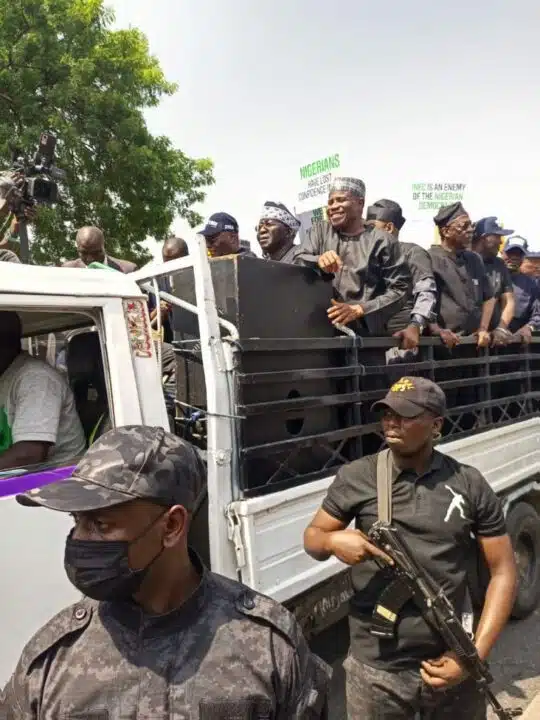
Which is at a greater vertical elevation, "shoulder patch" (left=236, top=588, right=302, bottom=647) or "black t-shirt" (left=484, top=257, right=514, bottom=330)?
"black t-shirt" (left=484, top=257, right=514, bottom=330)

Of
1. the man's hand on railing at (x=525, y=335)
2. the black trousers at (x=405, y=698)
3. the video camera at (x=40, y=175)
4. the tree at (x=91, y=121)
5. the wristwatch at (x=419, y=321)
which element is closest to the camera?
the black trousers at (x=405, y=698)

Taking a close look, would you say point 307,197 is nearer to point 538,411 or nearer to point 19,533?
point 538,411

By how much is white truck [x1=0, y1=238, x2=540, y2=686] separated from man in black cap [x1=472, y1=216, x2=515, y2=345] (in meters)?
2.24

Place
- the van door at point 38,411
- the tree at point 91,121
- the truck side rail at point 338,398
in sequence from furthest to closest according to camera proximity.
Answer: the tree at point 91,121
the truck side rail at point 338,398
the van door at point 38,411

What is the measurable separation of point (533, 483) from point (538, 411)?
2.01ft

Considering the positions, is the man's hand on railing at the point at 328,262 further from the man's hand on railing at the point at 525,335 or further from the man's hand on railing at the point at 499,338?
the man's hand on railing at the point at 525,335

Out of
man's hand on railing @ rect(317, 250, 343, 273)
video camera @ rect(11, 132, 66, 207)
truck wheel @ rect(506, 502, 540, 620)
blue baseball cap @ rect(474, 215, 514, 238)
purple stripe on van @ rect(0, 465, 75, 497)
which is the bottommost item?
truck wheel @ rect(506, 502, 540, 620)

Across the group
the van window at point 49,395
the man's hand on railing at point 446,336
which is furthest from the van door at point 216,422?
the man's hand on railing at point 446,336

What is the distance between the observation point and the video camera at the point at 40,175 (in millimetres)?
3139

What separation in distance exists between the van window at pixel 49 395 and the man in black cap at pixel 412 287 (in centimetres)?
154

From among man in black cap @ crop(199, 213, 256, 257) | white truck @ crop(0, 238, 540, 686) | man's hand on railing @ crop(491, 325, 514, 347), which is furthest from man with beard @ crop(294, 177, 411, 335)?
man's hand on railing @ crop(491, 325, 514, 347)

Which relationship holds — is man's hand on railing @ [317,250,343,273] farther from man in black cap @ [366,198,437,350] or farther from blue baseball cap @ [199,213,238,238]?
blue baseball cap @ [199,213,238,238]

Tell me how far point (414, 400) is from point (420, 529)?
40 cm

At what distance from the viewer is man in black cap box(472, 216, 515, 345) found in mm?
5000
